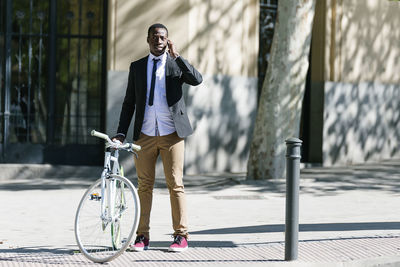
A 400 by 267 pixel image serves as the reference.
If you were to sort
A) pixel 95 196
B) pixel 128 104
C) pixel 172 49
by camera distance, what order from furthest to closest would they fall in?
1. pixel 128 104
2. pixel 172 49
3. pixel 95 196

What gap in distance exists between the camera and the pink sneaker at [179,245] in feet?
21.2

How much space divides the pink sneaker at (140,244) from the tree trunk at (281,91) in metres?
6.18

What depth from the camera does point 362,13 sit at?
16312 millimetres

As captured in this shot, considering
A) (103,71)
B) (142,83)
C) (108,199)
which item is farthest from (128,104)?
(103,71)

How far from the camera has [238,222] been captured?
28.2 feet

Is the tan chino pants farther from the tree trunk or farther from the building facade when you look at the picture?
the building facade

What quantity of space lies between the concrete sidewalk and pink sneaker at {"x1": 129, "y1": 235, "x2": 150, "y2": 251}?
60 mm

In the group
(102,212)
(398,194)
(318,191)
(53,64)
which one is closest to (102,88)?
(53,64)

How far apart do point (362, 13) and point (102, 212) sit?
11.4 metres

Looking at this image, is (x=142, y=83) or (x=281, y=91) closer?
(x=142, y=83)

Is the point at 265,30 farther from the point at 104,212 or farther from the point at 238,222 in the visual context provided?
the point at 104,212

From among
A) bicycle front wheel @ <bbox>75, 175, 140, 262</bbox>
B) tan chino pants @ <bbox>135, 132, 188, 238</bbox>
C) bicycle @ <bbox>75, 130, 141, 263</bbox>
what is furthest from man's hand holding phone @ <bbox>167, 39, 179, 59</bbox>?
bicycle front wheel @ <bbox>75, 175, 140, 262</bbox>

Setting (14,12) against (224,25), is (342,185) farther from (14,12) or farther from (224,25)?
(14,12)

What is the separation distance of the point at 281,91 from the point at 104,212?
681 centimetres
